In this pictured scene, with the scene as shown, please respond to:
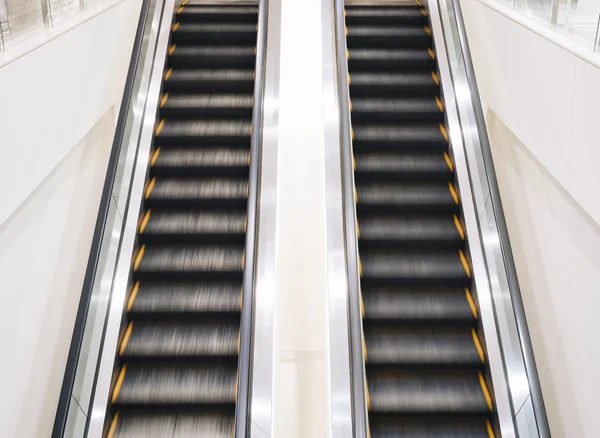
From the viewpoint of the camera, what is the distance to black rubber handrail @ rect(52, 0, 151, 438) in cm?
365

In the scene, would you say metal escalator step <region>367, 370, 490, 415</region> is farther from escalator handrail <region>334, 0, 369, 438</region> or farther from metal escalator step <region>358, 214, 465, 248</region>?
metal escalator step <region>358, 214, 465, 248</region>

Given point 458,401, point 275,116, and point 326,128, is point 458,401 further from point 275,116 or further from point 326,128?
point 275,116

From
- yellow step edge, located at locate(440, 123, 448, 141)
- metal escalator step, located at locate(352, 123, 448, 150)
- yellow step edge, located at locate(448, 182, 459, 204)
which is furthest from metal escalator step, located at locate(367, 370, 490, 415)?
yellow step edge, located at locate(440, 123, 448, 141)

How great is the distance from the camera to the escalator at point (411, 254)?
4.27m

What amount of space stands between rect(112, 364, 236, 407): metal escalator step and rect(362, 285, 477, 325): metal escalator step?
1.23 m

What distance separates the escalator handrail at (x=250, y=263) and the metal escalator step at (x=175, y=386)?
1.85ft

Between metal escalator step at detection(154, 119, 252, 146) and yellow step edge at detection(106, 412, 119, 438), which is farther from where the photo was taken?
metal escalator step at detection(154, 119, 252, 146)

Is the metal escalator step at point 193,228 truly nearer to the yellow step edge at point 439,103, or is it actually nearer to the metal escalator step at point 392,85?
the metal escalator step at point 392,85

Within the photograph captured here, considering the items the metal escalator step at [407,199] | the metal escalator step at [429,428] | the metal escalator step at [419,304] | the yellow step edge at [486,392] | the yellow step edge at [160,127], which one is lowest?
the metal escalator step at [429,428]

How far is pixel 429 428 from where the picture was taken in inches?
166

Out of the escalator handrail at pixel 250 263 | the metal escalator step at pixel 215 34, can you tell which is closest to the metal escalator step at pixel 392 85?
the escalator handrail at pixel 250 263

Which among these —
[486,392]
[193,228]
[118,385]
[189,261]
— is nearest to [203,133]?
[193,228]

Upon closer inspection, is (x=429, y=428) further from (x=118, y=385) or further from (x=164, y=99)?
(x=164, y=99)

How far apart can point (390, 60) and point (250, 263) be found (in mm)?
3297
